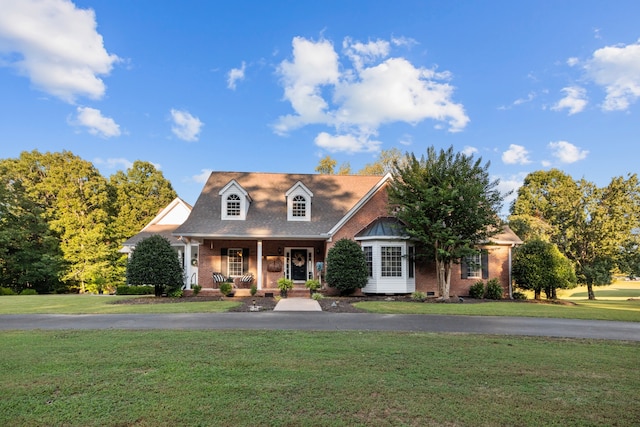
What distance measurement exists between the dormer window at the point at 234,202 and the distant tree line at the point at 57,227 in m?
15.6

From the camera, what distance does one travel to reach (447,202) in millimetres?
18406

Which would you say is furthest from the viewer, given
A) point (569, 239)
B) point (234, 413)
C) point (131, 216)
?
point (131, 216)

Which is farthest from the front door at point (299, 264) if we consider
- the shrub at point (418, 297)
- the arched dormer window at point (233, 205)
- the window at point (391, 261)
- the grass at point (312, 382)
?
the grass at point (312, 382)

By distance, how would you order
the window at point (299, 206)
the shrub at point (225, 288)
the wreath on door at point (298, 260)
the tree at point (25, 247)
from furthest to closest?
the tree at point (25, 247)
the wreath on door at point (298, 260)
the window at point (299, 206)
the shrub at point (225, 288)

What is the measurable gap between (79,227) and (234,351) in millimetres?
31890

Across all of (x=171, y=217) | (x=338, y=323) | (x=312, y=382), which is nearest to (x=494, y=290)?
(x=338, y=323)

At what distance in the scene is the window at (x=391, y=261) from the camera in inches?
804

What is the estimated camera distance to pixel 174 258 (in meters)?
19.6

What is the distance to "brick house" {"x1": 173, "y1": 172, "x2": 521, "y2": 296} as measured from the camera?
67.3ft

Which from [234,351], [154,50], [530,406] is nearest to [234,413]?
[234,351]

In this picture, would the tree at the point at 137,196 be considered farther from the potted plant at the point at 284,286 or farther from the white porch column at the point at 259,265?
the potted plant at the point at 284,286

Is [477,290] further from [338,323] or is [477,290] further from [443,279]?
[338,323]

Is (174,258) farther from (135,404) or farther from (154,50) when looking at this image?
(135,404)

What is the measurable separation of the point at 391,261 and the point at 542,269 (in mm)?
8111
